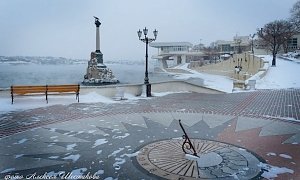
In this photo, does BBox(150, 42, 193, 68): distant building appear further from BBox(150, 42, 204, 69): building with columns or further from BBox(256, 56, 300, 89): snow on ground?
BBox(256, 56, 300, 89): snow on ground

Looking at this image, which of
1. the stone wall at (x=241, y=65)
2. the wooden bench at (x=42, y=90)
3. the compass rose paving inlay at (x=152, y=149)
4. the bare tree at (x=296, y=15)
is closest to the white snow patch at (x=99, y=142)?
the compass rose paving inlay at (x=152, y=149)

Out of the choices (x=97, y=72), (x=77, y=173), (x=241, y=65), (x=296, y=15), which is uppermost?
(x=296, y=15)

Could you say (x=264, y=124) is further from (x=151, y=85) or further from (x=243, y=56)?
(x=243, y=56)

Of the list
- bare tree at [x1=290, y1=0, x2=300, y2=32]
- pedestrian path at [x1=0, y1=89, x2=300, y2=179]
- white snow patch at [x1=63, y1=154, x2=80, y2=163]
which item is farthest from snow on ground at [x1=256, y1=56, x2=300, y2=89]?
bare tree at [x1=290, y1=0, x2=300, y2=32]

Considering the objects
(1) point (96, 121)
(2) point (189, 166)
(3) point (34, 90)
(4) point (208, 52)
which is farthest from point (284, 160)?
(4) point (208, 52)

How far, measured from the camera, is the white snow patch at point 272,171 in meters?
5.65

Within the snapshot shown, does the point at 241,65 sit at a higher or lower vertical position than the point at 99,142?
higher

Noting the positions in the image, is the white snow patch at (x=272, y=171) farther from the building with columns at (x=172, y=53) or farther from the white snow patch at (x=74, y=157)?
the building with columns at (x=172, y=53)

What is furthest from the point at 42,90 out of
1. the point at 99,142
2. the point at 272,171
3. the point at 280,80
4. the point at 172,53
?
the point at 172,53

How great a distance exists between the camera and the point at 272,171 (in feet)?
19.2

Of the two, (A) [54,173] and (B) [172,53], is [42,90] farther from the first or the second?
(B) [172,53]

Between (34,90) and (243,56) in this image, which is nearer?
(34,90)

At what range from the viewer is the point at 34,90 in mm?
14438

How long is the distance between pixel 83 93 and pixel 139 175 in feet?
37.4
